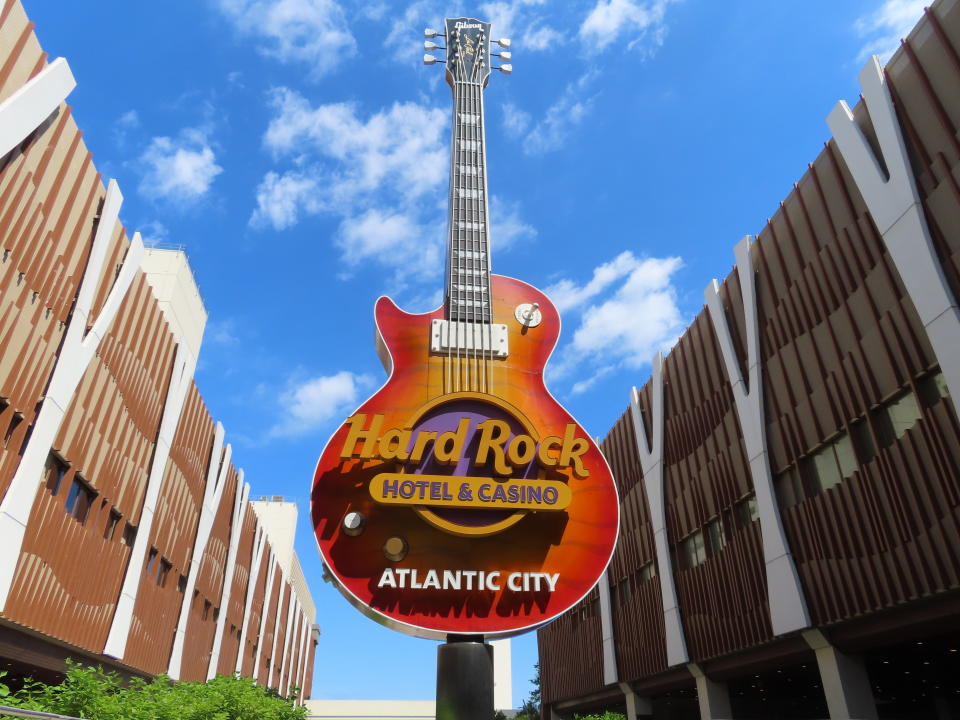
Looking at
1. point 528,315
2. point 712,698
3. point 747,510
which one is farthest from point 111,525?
point 712,698

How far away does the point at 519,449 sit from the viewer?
49.2ft

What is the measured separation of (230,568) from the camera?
3931 cm

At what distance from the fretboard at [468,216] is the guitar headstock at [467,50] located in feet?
1.80

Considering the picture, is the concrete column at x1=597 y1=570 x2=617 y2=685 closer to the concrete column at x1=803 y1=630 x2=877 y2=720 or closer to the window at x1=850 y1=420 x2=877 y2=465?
the concrete column at x1=803 y1=630 x2=877 y2=720

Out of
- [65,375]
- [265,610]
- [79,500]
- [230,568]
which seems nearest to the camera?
[65,375]

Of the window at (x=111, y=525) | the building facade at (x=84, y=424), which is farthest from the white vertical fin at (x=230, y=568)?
the window at (x=111, y=525)

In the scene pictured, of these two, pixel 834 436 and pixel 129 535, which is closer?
pixel 834 436

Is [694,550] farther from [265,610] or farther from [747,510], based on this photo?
[265,610]

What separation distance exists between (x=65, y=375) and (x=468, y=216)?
38.8 ft

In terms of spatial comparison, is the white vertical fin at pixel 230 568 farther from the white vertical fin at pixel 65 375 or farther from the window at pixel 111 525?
the white vertical fin at pixel 65 375

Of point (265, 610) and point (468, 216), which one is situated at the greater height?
point (468, 216)

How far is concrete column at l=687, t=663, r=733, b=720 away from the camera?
87.6 feet

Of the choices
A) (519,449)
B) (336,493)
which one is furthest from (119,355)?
(519,449)

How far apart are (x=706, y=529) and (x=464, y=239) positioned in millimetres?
16531
